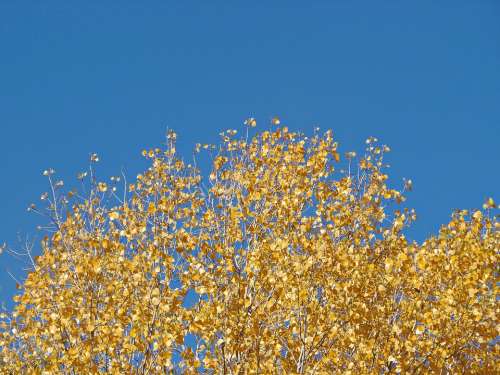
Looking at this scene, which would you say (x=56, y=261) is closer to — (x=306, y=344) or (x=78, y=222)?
(x=78, y=222)

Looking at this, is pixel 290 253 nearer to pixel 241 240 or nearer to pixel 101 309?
pixel 241 240

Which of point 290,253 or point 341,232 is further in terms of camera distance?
point 341,232

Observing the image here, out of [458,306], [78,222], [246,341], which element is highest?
[78,222]

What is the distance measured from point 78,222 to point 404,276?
527cm

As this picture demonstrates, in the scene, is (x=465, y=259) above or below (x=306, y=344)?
above

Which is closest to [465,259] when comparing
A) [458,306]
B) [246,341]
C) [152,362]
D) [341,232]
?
[458,306]

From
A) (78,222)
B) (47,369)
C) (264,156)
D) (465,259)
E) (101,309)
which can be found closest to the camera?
(47,369)

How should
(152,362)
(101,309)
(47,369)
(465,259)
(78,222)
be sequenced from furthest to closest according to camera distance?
(78,222) < (465,259) < (101,309) < (47,369) < (152,362)

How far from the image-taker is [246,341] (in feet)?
29.2

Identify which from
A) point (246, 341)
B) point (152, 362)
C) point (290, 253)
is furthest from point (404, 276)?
point (152, 362)

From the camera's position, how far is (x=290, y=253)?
381 inches

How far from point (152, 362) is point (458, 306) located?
15.1 feet

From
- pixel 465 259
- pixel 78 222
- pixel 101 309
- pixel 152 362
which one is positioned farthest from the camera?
pixel 78 222

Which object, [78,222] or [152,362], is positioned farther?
[78,222]
